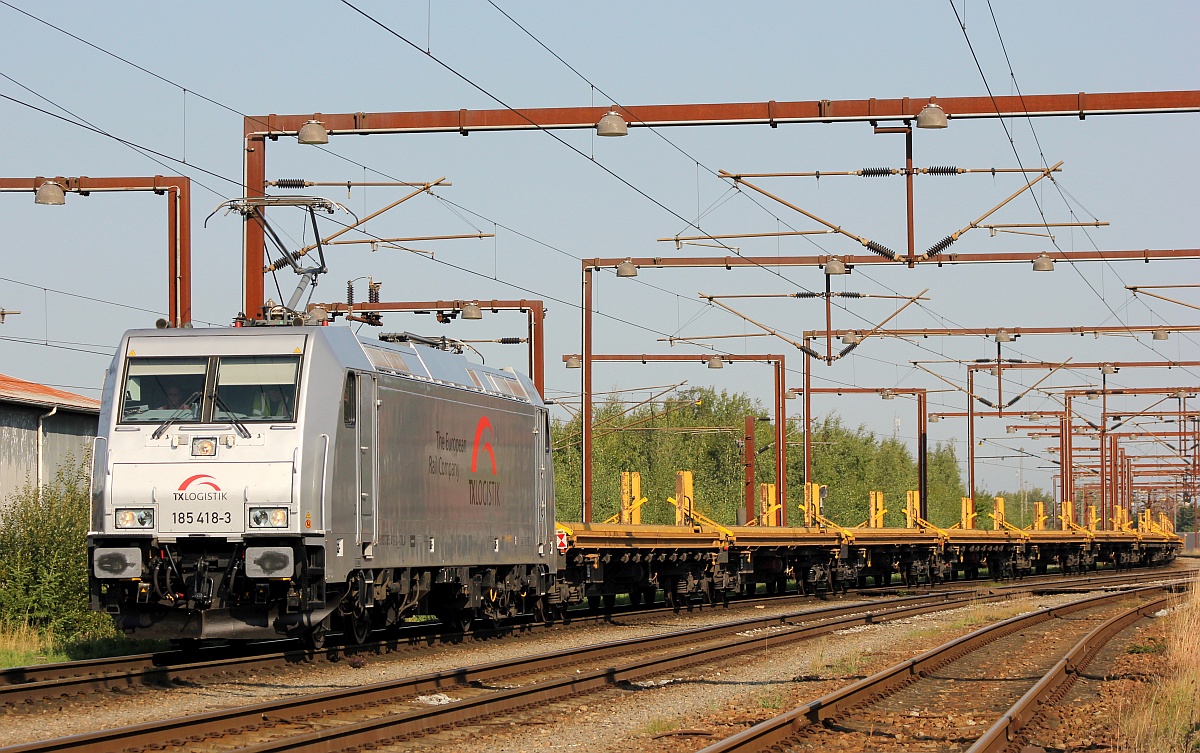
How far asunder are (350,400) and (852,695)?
6.70 m

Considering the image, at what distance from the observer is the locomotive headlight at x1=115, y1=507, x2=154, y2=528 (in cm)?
1611

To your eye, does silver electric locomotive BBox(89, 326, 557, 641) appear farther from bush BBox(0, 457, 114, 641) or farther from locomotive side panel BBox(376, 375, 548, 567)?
bush BBox(0, 457, 114, 641)

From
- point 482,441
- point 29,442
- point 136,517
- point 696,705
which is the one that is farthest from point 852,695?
point 29,442

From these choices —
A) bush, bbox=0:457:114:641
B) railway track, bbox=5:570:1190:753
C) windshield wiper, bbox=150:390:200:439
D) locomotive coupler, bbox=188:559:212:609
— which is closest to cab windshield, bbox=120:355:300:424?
windshield wiper, bbox=150:390:200:439

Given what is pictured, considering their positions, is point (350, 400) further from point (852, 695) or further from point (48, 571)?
point (48, 571)

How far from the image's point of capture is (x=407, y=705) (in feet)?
45.3

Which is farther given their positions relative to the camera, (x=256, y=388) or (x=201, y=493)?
(x=256, y=388)

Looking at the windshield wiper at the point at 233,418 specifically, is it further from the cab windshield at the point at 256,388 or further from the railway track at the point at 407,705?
the railway track at the point at 407,705

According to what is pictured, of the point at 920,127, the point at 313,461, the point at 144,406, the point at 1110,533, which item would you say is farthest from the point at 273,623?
the point at 1110,533

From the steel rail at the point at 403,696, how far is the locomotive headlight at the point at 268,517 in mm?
2253

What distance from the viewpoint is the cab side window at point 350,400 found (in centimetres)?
1706

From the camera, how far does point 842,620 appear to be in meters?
26.1

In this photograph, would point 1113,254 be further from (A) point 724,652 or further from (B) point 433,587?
(B) point 433,587

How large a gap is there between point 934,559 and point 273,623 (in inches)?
1251
